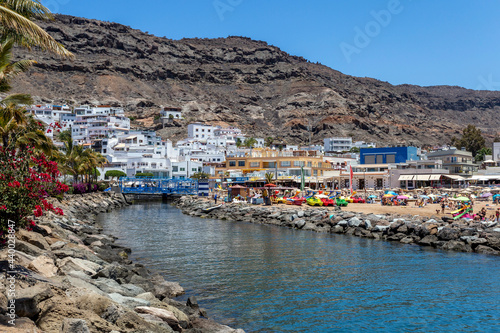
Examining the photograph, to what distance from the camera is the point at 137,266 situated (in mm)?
18984

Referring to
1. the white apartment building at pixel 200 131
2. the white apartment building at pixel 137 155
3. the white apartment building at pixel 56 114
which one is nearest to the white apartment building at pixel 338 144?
the white apartment building at pixel 200 131

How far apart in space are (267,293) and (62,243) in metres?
8.10

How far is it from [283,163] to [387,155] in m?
23.6

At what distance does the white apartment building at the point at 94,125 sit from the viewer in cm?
12488

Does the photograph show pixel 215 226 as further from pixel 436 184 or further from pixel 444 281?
pixel 436 184

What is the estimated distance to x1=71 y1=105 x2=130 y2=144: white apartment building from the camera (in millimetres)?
124875

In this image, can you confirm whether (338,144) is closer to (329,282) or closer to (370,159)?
(370,159)

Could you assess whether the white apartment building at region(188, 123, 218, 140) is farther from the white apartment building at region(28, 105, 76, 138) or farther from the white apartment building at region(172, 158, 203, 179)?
the white apartment building at region(172, 158, 203, 179)

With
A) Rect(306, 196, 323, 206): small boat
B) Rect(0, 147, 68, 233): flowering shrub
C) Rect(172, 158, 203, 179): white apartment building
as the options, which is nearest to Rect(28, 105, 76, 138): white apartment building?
Rect(172, 158, 203, 179): white apartment building

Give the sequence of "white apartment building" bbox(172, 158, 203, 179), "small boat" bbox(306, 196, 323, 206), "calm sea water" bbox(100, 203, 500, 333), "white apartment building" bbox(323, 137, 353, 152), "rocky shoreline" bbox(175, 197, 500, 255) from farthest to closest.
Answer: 1. "white apartment building" bbox(323, 137, 353, 152)
2. "white apartment building" bbox(172, 158, 203, 179)
3. "small boat" bbox(306, 196, 323, 206)
4. "rocky shoreline" bbox(175, 197, 500, 255)
5. "calm sea water" bbox(100, 203, 500, 333)

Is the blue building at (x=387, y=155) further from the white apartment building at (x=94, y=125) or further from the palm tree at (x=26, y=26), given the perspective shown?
the palm tree at (x=26, y=26)

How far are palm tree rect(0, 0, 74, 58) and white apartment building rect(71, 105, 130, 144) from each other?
355 ft

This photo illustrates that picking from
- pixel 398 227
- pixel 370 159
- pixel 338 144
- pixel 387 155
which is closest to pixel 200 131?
pixel 338 144

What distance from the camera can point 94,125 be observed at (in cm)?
13025
